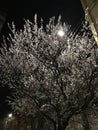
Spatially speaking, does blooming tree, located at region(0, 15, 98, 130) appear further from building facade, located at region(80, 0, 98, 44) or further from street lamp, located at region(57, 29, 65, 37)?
building facade, located at region(80, 0, 98, 44)

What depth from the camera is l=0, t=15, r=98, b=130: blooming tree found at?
13.6 metres

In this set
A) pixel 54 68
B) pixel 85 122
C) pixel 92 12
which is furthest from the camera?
pixel 85 122

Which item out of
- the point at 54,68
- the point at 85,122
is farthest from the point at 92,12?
the point at 85,122

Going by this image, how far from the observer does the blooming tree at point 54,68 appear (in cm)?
1359

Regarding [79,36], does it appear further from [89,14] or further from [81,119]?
[81,119]

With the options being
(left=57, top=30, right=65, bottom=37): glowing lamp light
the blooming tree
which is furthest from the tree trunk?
(left=57, top=30, right=65, bottom=37): glowing lamp light

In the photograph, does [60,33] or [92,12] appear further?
[60,33]

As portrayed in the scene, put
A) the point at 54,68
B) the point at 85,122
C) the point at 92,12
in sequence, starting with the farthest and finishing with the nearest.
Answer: the point at 85,122 → the point at 54,68 → the point at 92,12

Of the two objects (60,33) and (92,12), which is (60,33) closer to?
(60,33)

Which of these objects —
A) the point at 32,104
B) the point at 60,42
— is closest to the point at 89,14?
the point at 60,42

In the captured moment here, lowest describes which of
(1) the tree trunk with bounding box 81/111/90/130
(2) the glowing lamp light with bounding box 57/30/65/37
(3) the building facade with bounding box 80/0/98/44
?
(1) the tree trunk with bounding box 81/111/90/130

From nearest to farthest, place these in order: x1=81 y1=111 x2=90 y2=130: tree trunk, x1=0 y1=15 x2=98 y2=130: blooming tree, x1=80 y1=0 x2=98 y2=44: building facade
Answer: x1=80 y1=0 x2=98 y2=44: building facade
x1=0 y1=15 x2=98 y2=130: blooming tree
x1=81 y1=111 x2=90 y2=130: tree trunk

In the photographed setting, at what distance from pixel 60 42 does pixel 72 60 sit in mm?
1489

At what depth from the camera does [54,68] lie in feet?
44.1
